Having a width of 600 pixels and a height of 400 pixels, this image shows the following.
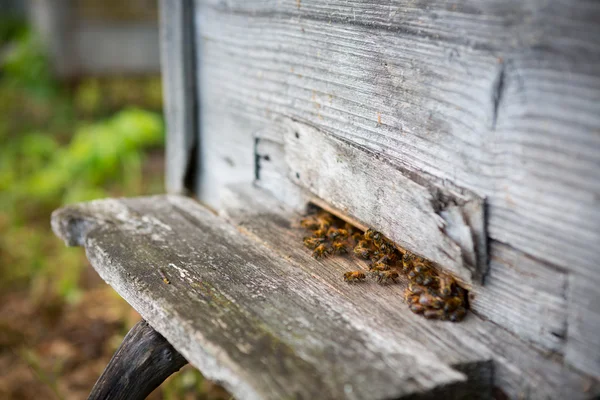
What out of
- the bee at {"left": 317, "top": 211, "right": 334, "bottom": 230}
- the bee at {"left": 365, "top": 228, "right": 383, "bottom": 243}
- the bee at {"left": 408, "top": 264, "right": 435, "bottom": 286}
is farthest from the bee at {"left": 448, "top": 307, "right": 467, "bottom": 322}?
the bee at {"left": 317, "top": 211, "right": 334, "bottom": 230}

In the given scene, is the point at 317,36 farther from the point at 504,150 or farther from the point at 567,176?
the point at 567,176

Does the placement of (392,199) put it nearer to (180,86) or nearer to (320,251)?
(320,251)

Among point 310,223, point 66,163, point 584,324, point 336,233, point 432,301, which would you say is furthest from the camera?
point 66,163

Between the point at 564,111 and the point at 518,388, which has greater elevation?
the point at 564,111

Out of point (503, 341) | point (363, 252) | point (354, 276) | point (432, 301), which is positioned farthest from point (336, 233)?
point (503, 341)

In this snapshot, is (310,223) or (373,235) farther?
(310,223)

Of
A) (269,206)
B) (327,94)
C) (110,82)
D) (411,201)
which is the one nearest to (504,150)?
(411,201)

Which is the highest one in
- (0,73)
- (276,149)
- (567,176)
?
(567,176)

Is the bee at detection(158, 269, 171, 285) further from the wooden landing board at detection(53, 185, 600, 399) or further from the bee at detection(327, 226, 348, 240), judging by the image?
the bee at detection(327, 226, 348, 240)
